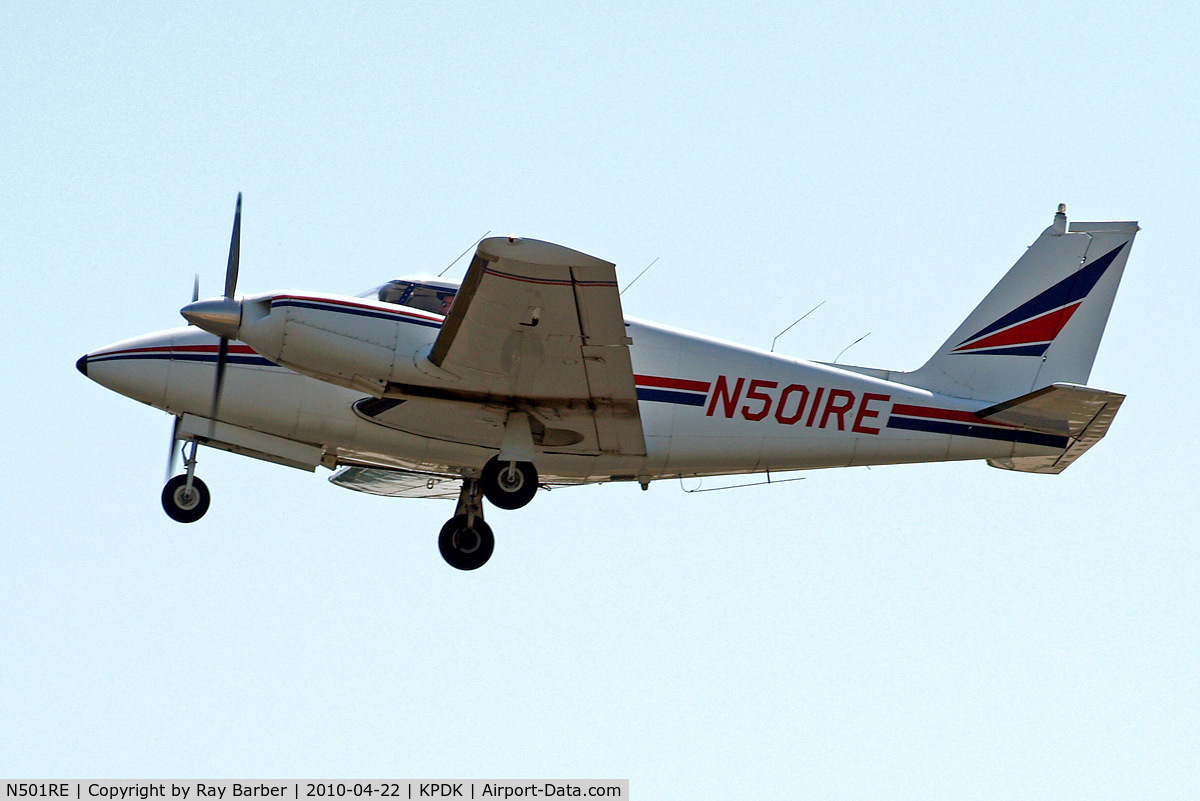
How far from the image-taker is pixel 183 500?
1623cm

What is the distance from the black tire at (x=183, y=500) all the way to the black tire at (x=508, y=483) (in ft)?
11.3

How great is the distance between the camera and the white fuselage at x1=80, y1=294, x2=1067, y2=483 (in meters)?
16.1

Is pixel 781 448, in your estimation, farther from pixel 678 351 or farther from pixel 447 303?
pixel 447 303

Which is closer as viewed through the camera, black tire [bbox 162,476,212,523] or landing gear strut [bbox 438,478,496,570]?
black tire [bbox 162,476,212,523]

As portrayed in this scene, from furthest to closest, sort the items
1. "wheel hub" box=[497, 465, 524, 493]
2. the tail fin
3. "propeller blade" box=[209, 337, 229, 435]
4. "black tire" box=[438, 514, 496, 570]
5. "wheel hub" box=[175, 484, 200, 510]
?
the tail fin → "black tire" box=[438, 514, 496, 570] → "wheel hub" box=[175, 484, 200, 510] → "propeller blade" box=[209, 337, 229, 435] → "wheel hub" box=[497, 465, 524, 493]

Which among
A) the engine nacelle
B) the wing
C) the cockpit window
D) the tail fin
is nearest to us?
the wing

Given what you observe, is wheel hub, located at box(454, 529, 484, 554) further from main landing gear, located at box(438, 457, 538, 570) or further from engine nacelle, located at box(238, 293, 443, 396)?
engine nacelle, located at box(238, 293, 443, 396)

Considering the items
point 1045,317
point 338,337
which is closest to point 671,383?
point 338,337

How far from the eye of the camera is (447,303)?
Answer: 50.8 ft

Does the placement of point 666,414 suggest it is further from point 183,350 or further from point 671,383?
point 183,350

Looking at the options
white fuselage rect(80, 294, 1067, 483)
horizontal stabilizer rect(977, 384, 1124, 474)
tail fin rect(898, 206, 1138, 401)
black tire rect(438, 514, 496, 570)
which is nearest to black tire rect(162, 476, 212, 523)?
white fuselage rect(80, 294, 1067, 483)

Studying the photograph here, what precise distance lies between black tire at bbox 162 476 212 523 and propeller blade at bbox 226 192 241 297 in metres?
2.50

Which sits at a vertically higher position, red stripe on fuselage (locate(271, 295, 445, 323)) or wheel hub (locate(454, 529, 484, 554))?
red stripe on fuselage (locate(271, 295, 445, 323))

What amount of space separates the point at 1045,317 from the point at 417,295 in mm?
8313
